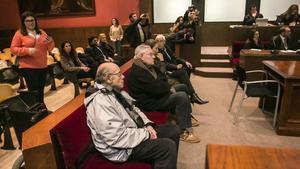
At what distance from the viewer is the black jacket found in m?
2.62

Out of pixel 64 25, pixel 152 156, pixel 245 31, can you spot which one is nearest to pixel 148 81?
pixel 152 156

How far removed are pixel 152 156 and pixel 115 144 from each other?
29 centimetres

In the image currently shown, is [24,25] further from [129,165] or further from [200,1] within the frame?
[200,1]

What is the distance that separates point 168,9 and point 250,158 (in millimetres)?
7217

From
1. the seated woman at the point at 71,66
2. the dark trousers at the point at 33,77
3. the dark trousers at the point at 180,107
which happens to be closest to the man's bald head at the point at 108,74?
the dark trousers at the point at 180,107

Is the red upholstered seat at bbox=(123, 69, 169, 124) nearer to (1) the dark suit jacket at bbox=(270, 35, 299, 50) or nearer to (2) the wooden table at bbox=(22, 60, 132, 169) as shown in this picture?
(2) the wooden table at bbox=(22, 60, 132, 169)

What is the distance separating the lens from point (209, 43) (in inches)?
335

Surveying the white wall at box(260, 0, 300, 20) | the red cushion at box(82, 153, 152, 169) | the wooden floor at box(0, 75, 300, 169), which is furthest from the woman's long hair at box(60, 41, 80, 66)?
the white wall at box(260, 0, 300, 20)

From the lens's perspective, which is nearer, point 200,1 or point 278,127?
point 278,127

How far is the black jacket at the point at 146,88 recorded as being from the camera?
262 centimetres

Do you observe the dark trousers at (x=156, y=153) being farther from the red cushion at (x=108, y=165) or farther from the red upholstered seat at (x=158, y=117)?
the red upholstered seat at (x=158, y=117)

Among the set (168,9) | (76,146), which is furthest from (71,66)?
(168,9)

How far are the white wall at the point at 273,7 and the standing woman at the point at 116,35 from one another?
442 centimetres

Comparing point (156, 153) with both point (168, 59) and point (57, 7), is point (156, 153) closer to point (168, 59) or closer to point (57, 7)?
point (168, 59)
